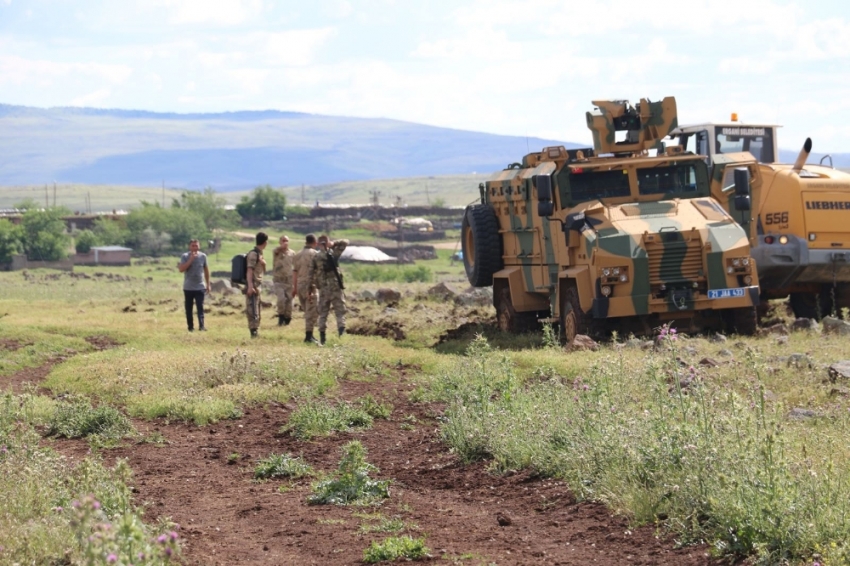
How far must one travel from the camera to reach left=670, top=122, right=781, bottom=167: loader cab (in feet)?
75.3

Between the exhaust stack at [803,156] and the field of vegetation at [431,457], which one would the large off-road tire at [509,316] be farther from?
the exhaust stack at [803,156]

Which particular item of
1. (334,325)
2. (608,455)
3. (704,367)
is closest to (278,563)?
(608,455)

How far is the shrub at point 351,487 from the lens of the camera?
8812 mm

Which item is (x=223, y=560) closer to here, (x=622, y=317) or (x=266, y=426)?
(x=266, y=426)

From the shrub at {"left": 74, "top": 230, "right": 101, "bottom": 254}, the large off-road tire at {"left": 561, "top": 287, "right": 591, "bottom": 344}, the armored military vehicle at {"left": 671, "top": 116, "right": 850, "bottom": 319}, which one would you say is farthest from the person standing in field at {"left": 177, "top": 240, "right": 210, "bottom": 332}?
the shrub at {"left": 74, "top": 230, "right": 101, "bottom": 254}

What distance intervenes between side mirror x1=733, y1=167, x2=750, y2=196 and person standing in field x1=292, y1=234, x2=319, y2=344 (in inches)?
249

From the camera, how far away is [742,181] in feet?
59.1

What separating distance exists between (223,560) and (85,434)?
5.02 meters

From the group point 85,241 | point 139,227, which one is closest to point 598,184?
point 85,241

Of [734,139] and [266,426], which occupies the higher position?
[734,139]

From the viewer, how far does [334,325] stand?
24375mm

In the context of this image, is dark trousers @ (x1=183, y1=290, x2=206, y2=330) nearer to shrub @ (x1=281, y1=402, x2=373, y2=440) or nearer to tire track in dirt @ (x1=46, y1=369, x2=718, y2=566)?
shrub @ (x1=281, y1=402, x2=373, y2=440)

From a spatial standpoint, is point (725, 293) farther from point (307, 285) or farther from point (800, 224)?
point (307, 285)

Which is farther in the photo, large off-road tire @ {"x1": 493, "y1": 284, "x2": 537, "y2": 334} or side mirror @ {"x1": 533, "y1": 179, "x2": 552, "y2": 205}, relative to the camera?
large off-road tire @ {"x1": 493, "y1": 284, "x2": 537, "y2": 334}
